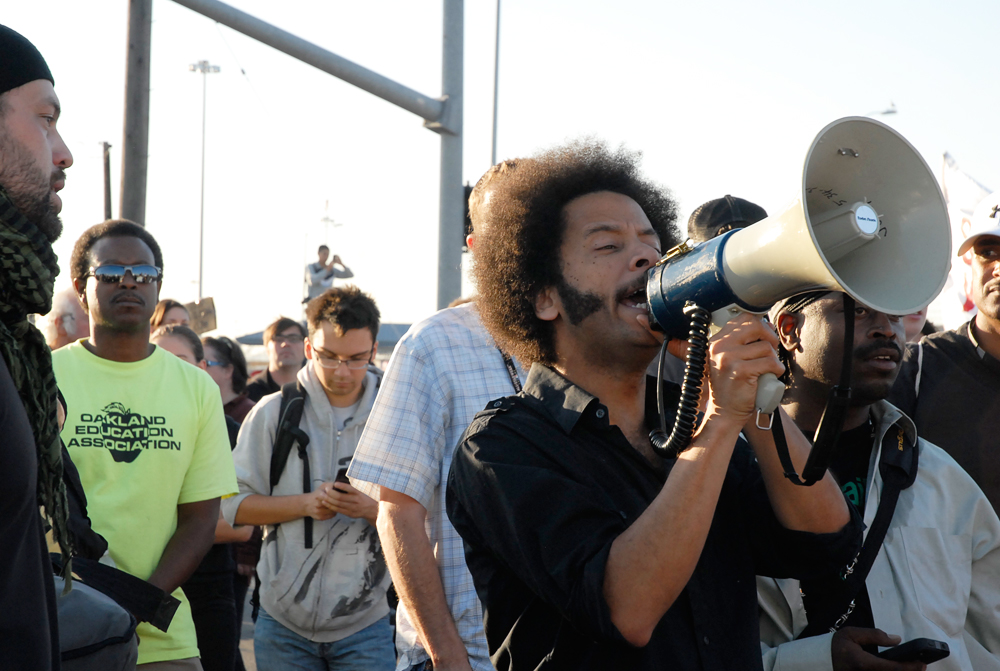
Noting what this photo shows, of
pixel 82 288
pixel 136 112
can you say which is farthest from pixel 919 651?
pixel 136 112

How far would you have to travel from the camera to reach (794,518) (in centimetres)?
199

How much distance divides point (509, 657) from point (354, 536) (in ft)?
7.72

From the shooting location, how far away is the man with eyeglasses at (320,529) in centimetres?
405

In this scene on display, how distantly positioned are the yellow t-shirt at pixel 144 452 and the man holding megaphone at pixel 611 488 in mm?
1749

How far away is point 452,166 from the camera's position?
6.91 meters

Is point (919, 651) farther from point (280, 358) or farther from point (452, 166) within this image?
point (280, 358)

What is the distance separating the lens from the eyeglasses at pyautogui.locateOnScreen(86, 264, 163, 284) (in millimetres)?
3713

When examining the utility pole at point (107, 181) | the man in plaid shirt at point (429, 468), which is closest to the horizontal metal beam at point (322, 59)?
the man in plaid shirt at point (429, 468)

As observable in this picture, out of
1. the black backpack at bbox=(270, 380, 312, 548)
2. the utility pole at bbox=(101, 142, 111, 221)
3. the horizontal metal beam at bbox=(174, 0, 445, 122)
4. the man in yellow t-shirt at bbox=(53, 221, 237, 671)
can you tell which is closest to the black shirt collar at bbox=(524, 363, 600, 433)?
the man in yellow t-shirt at bbox=(53, 221, 237, 671)

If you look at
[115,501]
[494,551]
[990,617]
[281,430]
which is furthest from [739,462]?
[281,430]

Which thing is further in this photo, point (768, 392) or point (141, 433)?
point (141, 433)

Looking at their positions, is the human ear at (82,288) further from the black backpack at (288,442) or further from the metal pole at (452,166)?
the metal pole at (452,166)

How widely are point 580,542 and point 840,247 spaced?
0.79m

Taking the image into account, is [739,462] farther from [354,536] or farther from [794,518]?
[354,536]
